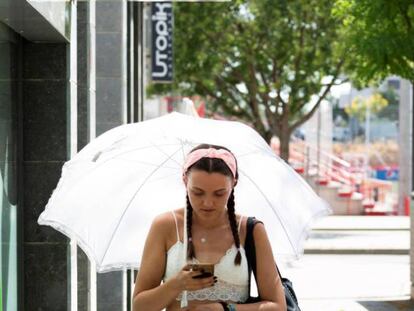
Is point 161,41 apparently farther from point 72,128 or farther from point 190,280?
point 190,280

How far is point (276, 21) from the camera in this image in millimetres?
29953

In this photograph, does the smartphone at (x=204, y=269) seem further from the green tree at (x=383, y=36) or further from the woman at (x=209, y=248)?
the green tree at (x=383, y=36)

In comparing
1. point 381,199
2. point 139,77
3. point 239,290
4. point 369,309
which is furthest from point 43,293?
point 381,199

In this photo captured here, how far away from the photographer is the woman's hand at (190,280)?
3.36 metres

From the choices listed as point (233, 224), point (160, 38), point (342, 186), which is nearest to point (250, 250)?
point (233, 224)

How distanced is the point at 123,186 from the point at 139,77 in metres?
9.48

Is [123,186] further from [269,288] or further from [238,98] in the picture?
[238,98]

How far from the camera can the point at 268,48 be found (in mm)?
30844

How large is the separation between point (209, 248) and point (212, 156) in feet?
1.14

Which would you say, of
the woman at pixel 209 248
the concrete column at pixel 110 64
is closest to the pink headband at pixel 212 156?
the woman at pixel 209 248

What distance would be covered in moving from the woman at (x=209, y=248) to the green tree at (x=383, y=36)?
10.3 m

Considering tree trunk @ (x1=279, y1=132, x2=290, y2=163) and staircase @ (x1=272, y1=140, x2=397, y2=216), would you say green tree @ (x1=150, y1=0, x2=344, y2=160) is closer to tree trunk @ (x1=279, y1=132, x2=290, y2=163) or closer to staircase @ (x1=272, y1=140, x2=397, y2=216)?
tree trunk @ (x1=279, y1=132, x2=290, y2=163)

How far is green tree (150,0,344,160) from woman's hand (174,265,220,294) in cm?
2624

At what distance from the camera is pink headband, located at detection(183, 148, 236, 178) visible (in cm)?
352
